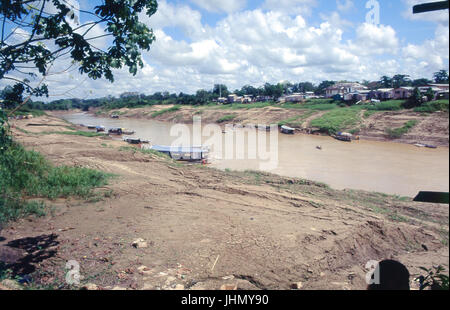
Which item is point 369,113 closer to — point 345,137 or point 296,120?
point 345,137

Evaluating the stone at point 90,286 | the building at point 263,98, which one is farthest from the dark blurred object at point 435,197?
the building at point 263,98

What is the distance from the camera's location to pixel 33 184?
8828 mm

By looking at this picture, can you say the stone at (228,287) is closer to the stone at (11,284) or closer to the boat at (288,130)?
the stone at (11,284)

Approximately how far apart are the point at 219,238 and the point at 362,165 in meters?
17.8

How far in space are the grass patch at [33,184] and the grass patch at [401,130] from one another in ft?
91.7

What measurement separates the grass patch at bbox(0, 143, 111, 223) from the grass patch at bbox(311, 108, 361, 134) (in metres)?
29.4

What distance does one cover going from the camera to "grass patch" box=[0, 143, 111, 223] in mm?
6832

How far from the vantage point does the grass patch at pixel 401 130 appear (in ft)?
95.3

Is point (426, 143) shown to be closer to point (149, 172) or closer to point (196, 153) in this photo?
point (196, 153)

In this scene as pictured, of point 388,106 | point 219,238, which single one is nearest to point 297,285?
point 219,238

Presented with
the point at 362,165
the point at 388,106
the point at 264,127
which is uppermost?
the point at 388,106

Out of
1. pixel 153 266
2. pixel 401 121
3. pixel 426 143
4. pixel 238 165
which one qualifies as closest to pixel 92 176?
pixel 153 266

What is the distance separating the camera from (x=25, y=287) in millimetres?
4109
